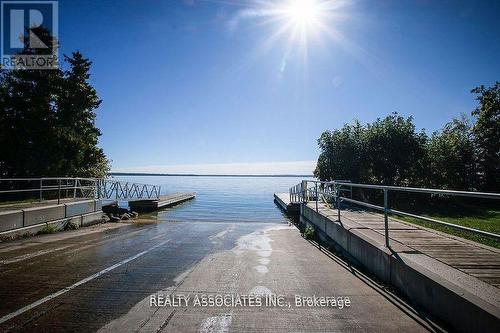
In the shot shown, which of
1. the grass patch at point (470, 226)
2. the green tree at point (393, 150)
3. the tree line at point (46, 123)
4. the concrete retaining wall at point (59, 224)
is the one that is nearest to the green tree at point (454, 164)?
the green tree at point (393, 150)

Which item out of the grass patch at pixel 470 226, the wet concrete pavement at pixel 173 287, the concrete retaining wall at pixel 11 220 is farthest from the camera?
the concrete retaining wall at pixel 11 220

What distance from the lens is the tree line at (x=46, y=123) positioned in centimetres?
2359

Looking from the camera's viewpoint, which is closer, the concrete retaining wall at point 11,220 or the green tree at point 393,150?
the concrete retaining wall at point 11,220

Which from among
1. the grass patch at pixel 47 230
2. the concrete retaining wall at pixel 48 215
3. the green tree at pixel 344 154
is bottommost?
the grass patch at pixel 47 230

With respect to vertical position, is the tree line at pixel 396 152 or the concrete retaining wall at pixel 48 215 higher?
the tree line at pixel 396 152

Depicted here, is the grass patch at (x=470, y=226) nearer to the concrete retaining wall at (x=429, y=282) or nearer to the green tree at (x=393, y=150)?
the concrete retaining wall at (x=429, y=282)

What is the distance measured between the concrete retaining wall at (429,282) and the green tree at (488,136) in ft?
82.7

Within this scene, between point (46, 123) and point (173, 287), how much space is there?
2575 cm

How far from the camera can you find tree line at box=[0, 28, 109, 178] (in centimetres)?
2359

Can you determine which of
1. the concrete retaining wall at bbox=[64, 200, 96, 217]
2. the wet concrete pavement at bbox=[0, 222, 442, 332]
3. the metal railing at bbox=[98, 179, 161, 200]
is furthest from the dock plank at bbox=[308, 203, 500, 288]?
the metal railing at bbox=[98, 179, 161, 200]

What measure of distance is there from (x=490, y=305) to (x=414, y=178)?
77.9 ft

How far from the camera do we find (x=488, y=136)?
25.4 meters

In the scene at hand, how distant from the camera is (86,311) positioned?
13.0 ft

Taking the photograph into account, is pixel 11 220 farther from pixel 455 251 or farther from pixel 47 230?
pixel 455 251
